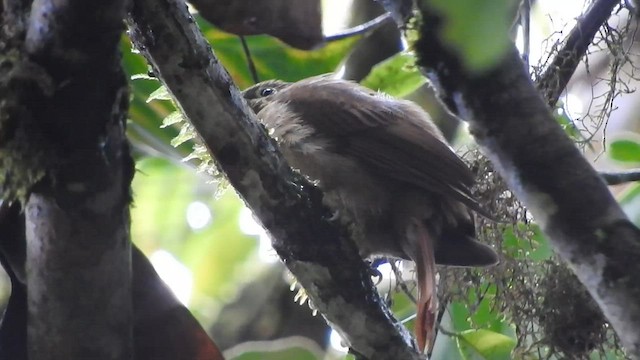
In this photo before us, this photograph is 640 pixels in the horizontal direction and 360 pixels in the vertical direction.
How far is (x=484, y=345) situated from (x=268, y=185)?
107cm

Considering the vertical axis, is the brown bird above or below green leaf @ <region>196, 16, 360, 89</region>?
below

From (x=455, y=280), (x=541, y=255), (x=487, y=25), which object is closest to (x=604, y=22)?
(x=541, y=255)

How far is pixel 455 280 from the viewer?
2.35 metres

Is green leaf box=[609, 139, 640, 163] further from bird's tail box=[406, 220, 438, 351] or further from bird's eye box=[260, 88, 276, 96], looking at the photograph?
bird's eye box=[260, 88, 276, 96]

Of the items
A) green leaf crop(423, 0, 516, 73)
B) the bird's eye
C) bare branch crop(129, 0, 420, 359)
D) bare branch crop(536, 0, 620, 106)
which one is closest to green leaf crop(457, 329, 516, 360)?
bare branch crop(536, 0, 620, 106)

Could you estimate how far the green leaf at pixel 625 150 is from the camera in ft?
8.12

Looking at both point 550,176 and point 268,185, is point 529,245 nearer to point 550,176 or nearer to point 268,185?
point 550,176

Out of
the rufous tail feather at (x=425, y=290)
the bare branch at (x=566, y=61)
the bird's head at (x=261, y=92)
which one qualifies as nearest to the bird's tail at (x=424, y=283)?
the rufous tail feather at (x=425, y=290)

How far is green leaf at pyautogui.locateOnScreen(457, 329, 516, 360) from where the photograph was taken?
7.22ft

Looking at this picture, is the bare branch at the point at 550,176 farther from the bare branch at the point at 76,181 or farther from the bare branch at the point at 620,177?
the bare branch at the point at 620,177

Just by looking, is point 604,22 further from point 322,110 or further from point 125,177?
point 125,177

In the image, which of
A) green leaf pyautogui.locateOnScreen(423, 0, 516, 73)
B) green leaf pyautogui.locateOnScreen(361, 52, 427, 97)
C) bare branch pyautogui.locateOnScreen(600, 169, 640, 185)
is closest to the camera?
green leaf pyautogui.locateOnScreen(423, 0, 516, 73)

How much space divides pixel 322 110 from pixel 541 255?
0.68m

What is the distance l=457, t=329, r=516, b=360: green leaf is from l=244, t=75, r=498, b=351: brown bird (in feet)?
0.77
